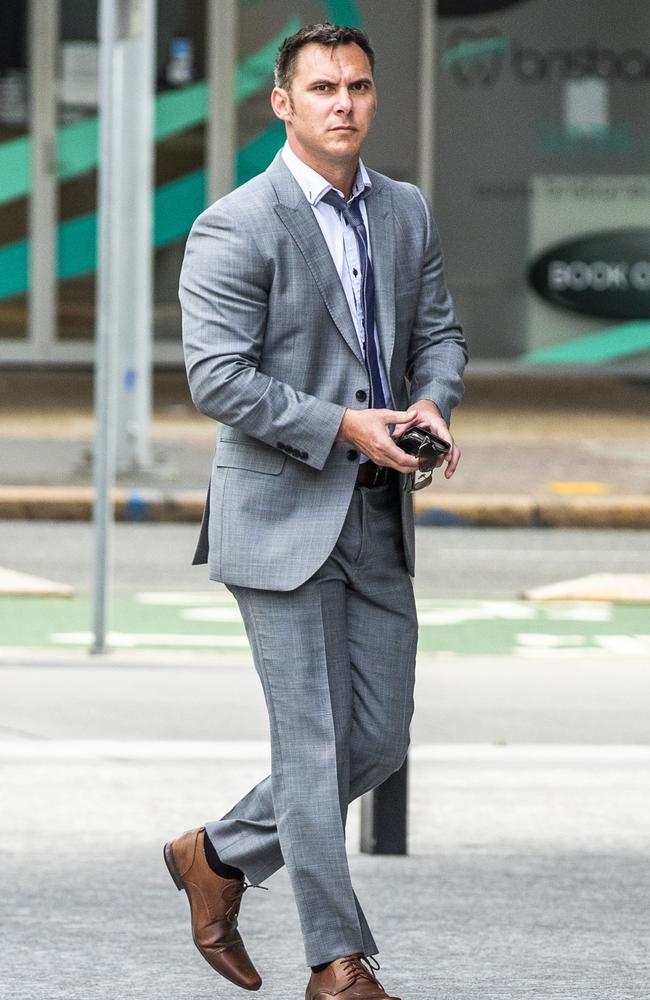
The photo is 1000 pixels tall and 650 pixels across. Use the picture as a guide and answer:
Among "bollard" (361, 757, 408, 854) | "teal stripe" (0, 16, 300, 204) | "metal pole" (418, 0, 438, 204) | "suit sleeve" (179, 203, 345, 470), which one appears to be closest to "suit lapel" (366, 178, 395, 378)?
"suit sleeve" (179, 203, 345, 470)

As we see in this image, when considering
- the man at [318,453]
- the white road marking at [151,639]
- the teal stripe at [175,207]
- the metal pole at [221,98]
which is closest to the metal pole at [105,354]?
the white road marking at [151,639]

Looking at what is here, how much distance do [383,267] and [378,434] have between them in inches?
16.0

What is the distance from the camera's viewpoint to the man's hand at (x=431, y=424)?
383 cm

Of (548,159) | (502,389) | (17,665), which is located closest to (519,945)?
(17,665)

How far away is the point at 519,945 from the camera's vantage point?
465 cm

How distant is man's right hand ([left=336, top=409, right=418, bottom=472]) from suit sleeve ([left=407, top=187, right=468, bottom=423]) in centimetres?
24

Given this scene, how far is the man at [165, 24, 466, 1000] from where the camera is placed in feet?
12.6

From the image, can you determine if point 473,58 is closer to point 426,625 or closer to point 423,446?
point 426,625

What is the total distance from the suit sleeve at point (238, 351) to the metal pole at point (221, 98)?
1485cm

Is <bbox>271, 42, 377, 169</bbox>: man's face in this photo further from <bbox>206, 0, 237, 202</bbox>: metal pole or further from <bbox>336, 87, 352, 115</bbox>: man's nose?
<bbox>206, 0, 237, 202</bbox>: metal pole

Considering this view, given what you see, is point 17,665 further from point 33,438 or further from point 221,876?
point 33,438

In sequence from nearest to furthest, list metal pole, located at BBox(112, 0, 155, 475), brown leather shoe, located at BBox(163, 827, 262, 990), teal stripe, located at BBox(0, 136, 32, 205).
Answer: brown leather shoe, located at BBox(163, 827, 262, 990)
metal pole, located at BBox(112, 0, 155, 475)
teal stripe, located at BBox(0, 136, 32, 205)

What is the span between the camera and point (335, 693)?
12.9 feet

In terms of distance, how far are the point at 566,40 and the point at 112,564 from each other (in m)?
9.45
